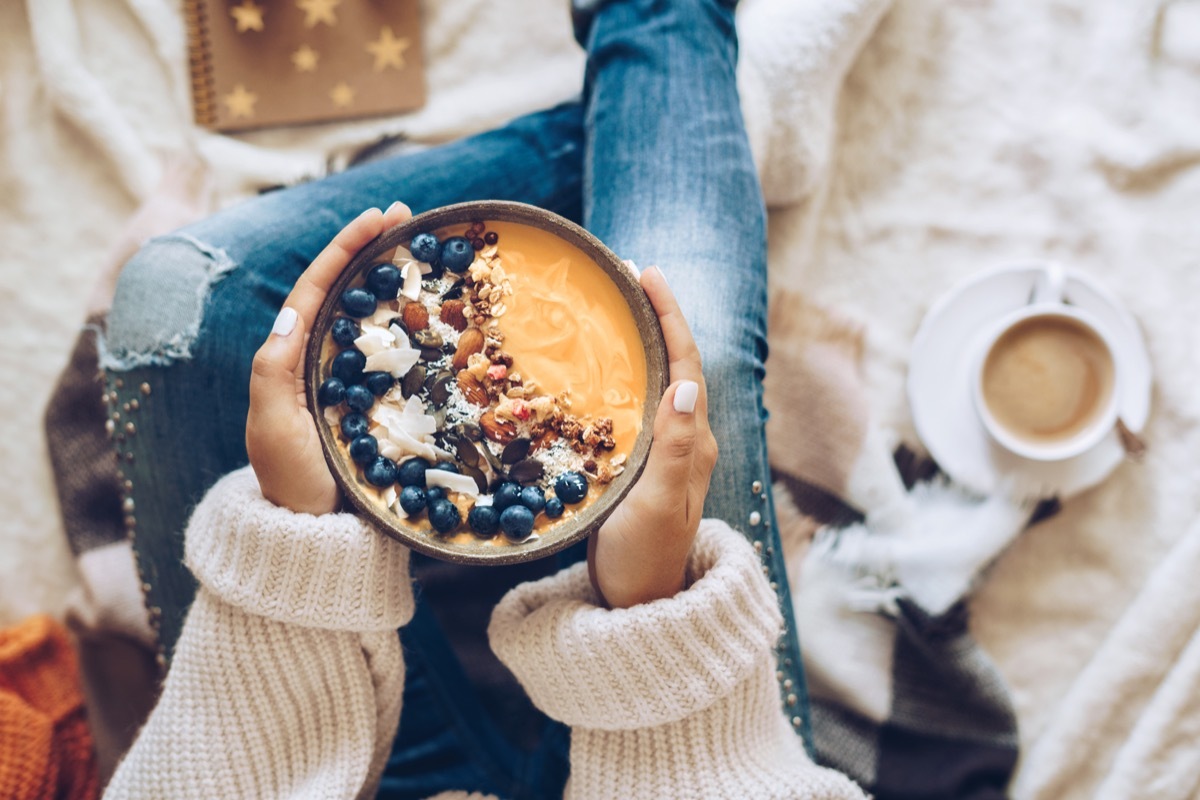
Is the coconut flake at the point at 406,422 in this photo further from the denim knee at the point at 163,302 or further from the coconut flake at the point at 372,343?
the denim knee at the point at 163,302

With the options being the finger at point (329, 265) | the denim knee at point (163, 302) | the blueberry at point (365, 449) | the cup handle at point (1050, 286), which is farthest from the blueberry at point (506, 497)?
the cup handle at point (1050, 286)

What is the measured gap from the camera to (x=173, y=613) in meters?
0.90

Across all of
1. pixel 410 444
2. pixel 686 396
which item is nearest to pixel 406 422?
pixel 410 444

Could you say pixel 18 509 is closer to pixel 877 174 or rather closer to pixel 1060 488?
pixel 877 174

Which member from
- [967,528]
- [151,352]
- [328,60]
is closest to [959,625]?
[967,528]

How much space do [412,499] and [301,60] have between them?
31.6 inches

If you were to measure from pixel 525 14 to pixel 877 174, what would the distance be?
56cm

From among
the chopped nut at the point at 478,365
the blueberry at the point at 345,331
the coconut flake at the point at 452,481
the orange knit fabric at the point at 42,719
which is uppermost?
the blueberry at the point at 345,331

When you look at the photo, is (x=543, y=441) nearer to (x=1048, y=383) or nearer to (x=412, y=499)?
(x=412, y=499)

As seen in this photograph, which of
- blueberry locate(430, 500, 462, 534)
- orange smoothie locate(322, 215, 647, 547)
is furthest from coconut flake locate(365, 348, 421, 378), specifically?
blueberry locate(430, 500, 462, 534)

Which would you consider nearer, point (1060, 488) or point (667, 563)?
point (667, 563)

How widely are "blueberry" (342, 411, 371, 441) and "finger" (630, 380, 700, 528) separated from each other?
0.74ft

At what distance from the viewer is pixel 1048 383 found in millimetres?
1075

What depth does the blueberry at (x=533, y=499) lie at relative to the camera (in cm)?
66
